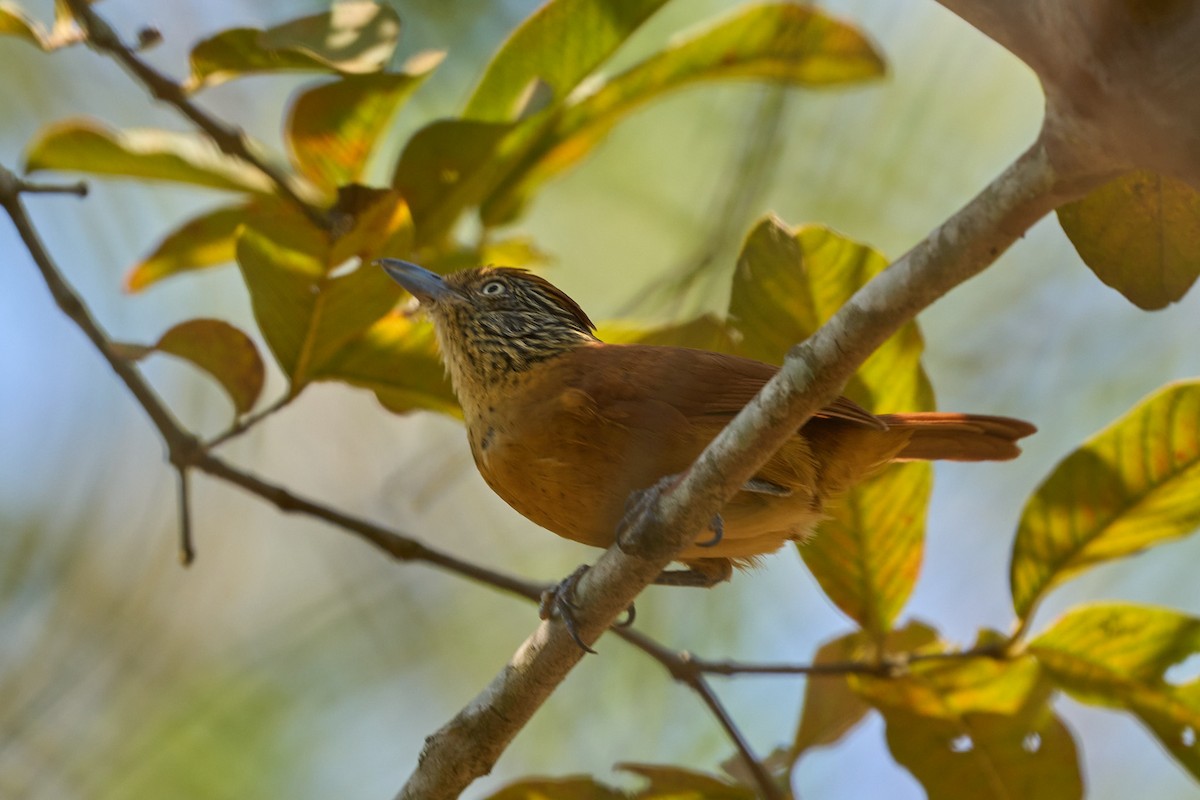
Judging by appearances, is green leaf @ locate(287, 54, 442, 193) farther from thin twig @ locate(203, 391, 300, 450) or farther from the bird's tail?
the bird's tail

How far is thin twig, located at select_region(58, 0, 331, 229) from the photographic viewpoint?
8.79ft

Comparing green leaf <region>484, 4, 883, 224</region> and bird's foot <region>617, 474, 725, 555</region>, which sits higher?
green leaf <region>484, 4, 883, 224</region>

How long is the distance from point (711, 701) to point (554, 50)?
1506 mm

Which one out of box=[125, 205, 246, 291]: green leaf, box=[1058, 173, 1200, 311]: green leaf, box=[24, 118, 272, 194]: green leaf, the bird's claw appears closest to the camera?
box=[1058, 173, 1200, 311]: green leaf

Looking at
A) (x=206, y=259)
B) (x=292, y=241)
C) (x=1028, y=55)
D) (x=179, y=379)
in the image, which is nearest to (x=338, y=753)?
(x=179, y=379)

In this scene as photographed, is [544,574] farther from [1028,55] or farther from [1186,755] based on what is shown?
[1028,55]

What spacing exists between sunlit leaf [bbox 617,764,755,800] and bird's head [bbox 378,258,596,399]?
922 mm

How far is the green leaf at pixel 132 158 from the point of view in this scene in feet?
9.50

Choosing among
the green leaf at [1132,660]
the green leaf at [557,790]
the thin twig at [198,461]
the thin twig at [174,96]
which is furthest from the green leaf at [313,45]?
the green leaf at [1132,660]

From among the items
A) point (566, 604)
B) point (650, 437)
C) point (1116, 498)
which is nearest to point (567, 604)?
point (566, 604)

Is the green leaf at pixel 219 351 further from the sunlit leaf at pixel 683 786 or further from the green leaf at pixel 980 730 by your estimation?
the green leaf at pixel 980 730

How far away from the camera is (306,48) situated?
7.77ft

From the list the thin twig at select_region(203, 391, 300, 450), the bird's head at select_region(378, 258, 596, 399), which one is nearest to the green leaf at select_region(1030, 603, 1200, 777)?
the bird's head at select_region(378, 258, 596, 399)

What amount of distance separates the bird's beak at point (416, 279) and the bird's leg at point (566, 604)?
78 cm
